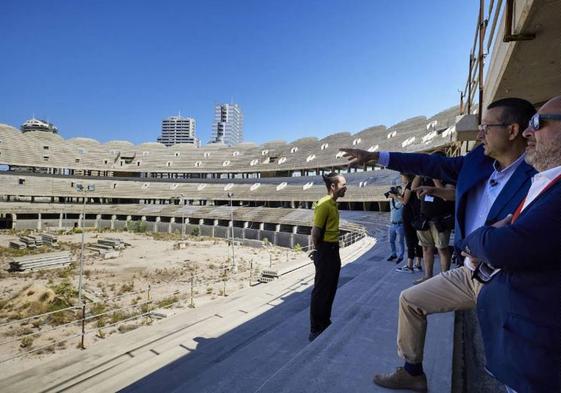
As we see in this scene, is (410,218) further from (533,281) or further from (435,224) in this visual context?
(533,281)

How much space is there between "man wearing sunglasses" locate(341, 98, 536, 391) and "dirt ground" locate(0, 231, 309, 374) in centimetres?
605

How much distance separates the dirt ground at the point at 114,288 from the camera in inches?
345

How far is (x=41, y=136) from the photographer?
161 feet

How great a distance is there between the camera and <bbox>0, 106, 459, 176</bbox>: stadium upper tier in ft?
124

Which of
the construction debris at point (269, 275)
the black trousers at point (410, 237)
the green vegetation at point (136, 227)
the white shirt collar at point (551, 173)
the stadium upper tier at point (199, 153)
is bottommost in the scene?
the green vegetation at point (136, 227)

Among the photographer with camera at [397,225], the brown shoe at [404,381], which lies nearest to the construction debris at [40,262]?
the photographer with camera at [397,225]

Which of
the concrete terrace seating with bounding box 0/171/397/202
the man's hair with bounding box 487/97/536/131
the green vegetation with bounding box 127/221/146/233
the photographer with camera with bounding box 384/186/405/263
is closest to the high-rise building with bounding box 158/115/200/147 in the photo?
the concrete terrace seating with bounding box 0/171/397/202

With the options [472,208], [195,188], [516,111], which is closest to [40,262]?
[472,208]

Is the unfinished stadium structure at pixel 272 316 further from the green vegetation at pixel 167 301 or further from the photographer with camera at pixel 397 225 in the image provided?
the photographer with camera at pixel 397 225

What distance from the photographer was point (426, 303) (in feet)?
6.27

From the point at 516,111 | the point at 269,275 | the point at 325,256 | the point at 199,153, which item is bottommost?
the point at 269,275

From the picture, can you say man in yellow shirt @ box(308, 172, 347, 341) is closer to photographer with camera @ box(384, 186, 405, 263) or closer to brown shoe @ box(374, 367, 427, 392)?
brown shoe @ box(374, 367, 427, 392)

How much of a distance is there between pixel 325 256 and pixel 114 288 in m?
14.8

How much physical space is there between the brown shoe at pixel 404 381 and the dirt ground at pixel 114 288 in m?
5.88
